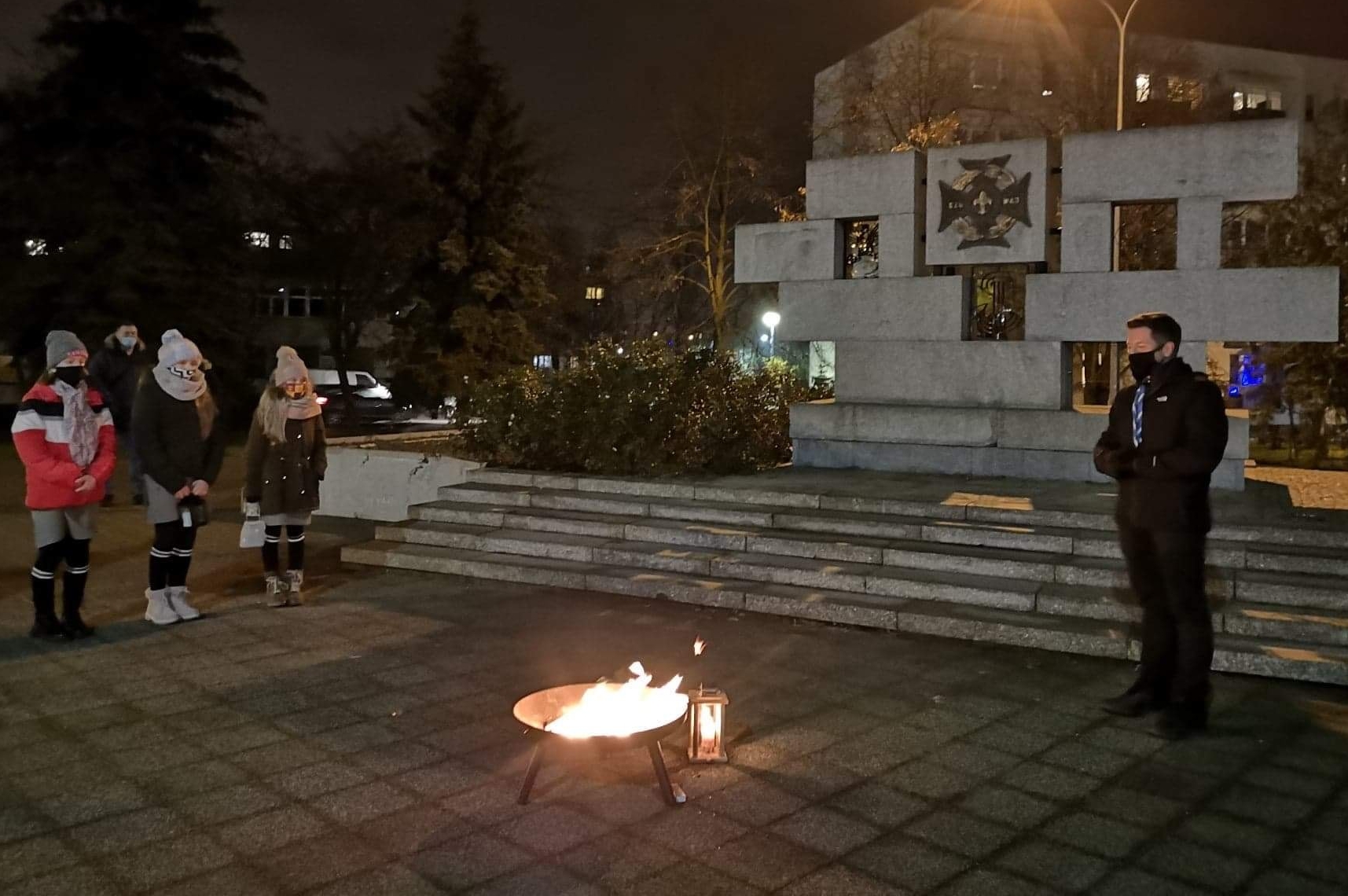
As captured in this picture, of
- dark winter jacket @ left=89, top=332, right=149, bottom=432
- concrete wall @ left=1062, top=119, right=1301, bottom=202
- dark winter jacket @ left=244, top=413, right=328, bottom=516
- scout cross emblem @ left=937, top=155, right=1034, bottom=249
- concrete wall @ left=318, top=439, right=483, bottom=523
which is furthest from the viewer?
concrete wall @ left=318, top=439, right=483, bottom=523

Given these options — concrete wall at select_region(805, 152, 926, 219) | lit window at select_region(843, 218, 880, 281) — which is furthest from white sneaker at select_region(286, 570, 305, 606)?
lit window at select_region(843, 218, 880, 281)

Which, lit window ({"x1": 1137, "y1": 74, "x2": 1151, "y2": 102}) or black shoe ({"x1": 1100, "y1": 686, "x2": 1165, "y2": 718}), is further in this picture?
lit window ({"x1": 1137, "y1": 74, "x2": 1151, "y2": 102})

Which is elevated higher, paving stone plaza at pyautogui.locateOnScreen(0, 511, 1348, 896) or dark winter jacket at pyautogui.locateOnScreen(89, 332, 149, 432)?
dark winter jacket at pyautogui.locateOnScreen(89, 332, 149, 432)

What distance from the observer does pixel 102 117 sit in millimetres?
29031

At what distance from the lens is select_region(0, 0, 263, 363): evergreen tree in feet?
92.8

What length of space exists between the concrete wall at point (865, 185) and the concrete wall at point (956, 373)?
1.45 metres

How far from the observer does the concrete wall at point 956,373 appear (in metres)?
11.4

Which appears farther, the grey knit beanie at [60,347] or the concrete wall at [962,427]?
the concrete wall at [962,427]

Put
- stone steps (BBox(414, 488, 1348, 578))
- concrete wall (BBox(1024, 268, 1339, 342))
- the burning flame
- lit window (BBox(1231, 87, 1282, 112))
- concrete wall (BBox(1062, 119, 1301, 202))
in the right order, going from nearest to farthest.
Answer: the burning flame < stone steps (BBox(414, 488, 1348, 578)) < concrete wall (BBox(1024, 268, 1339, 342)) < concrete wall (BBox(1062, 119, 1301, 202)) < lit window (BBox(1231, 87, 1282, 112))

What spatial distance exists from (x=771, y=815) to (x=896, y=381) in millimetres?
8203

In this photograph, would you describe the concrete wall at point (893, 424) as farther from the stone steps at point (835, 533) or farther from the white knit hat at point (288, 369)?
the white knit hat at point (288, 369)

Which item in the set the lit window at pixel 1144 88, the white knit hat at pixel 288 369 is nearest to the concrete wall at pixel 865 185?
the white knit hat at pixel 288 369

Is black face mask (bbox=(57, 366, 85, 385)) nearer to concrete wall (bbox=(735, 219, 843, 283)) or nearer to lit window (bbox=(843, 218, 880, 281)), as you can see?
concrete wall (bbox=(735, 219, 843, 283))

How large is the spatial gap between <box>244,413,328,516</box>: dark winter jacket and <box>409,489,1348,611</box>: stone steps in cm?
203
